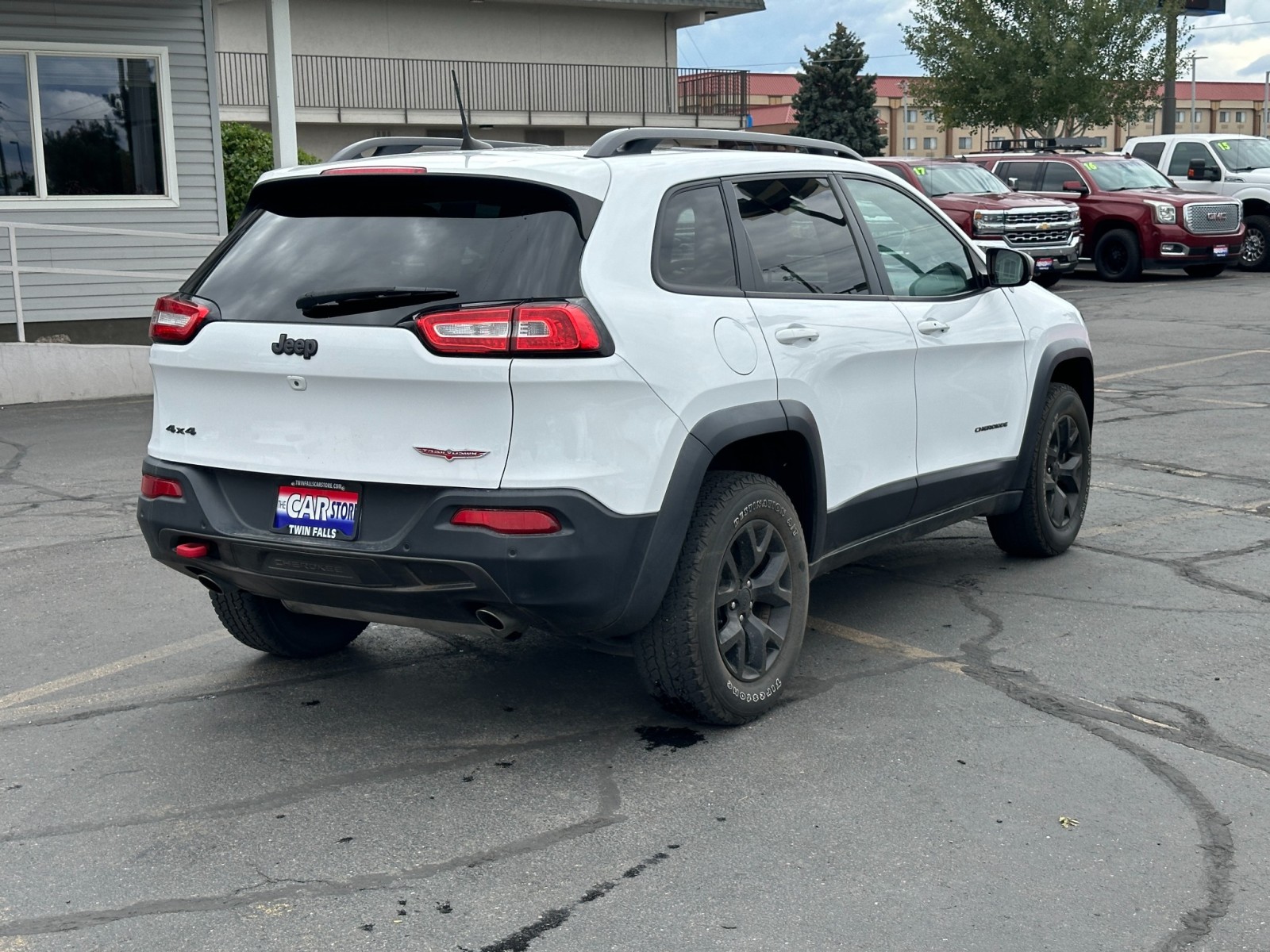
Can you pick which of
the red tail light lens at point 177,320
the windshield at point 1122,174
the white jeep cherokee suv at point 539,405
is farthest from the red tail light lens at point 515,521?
the windshield at point 1122,174

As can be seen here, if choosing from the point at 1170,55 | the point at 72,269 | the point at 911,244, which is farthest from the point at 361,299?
the point at 1170,55

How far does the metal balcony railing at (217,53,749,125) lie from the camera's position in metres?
36.2

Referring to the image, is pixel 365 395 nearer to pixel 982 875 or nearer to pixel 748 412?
pixel 748 412

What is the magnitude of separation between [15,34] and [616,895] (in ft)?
45.0

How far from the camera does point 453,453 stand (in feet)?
13.8

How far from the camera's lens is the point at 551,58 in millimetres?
38000

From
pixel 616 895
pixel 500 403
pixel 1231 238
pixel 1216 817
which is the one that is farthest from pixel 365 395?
pixel 1231 238

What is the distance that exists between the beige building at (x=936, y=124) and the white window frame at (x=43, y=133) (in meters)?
46.9

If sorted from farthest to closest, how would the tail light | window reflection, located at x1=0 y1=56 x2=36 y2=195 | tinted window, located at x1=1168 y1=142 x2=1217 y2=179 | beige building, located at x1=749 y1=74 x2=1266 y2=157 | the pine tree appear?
beige building, located at x1=749 y1=74 x2=1266 y2=157
the pine tree
tinted window, located at x1=1168 y1=142 x2=1217 y2=179
window reflection, located at x1=0 y1=56 x2=36 y2=195
the tail light

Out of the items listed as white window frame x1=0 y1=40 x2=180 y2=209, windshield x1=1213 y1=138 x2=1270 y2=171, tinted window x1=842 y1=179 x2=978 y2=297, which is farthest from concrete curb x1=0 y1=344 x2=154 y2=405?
windshield x1=1213 y1=138 x2=1270 y2=171

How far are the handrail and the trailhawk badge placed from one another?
9806mm

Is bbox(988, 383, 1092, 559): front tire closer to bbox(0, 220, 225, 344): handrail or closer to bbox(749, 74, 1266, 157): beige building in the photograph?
bbox(0, 220, 225, 344): handrail

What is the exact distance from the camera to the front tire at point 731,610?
4531 mm

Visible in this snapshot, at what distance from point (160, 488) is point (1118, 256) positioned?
22055 mm
